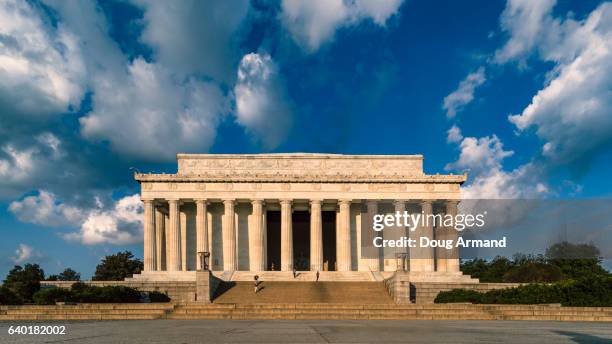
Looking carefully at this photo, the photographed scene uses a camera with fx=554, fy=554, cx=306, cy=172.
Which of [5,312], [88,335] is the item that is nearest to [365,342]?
[88,335]

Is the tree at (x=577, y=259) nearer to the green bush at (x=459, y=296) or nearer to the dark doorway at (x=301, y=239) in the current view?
the green bush at (x=459, y=296)

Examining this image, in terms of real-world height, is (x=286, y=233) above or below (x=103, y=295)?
above

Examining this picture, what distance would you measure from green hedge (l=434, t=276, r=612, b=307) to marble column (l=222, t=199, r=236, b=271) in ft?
88.5

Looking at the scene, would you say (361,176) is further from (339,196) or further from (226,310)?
(226,310)

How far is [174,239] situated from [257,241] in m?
9.01

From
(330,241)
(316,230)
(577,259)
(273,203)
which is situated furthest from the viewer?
(577,259)

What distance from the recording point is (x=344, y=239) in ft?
202

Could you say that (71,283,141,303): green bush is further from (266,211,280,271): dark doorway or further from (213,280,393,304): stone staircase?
(266,211,280,271): dark doorway

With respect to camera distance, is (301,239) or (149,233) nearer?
(149,233)

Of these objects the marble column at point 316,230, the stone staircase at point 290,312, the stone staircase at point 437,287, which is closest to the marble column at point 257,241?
the marble column at point 316,230

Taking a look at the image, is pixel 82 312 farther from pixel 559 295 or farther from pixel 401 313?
pixel 559 295

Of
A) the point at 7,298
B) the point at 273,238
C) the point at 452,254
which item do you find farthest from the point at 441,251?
the point at 7,298

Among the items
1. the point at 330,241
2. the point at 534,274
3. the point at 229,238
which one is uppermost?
the point at 229,238

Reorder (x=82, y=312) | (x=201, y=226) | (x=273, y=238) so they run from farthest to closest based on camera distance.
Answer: (x=273, y=238) → (x=201, y=226) → (x=82, y=312)
